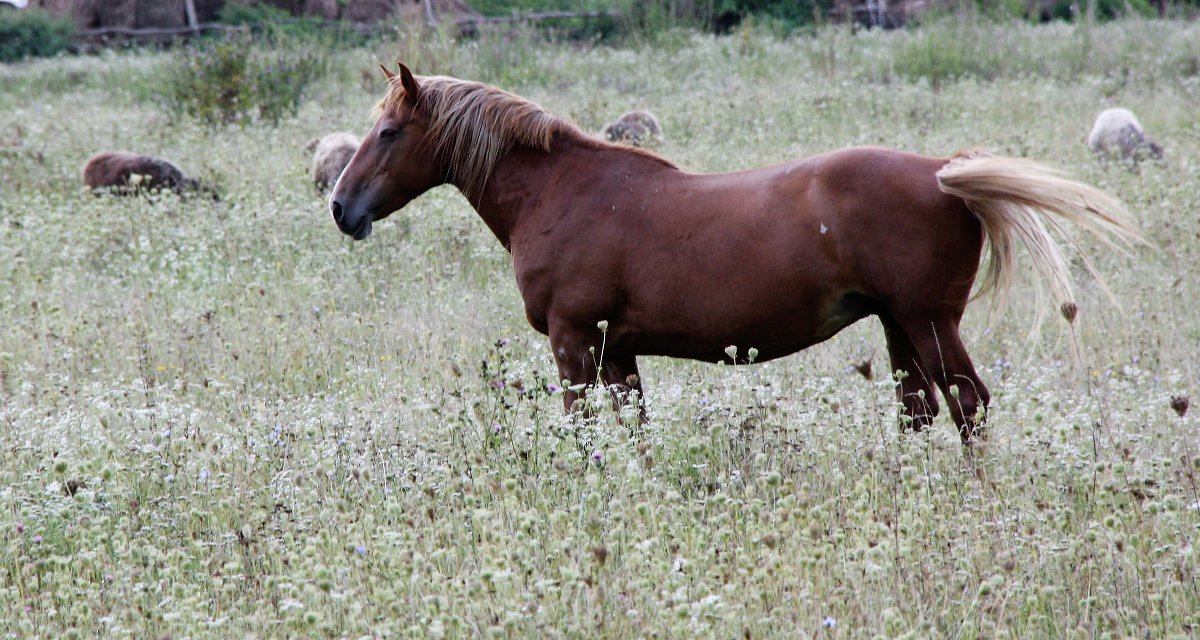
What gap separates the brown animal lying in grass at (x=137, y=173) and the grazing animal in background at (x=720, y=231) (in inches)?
234

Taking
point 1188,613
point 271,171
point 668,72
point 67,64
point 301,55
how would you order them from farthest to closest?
point 67,64 < point 668,72 < point 301,55 < point 271,171 < point 1188,613

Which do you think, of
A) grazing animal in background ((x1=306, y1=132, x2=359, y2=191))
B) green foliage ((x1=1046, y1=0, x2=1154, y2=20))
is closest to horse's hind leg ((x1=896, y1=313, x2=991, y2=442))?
grazing animal in background ((x1=306, y1=132, x2=359, y2=191))

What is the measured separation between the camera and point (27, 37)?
25219mm

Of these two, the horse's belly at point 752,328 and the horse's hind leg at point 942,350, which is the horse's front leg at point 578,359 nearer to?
the horse's belly at point 752,328

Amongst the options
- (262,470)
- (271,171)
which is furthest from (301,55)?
(262,470)

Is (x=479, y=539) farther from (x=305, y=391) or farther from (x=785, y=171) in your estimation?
(x=305, y=391)

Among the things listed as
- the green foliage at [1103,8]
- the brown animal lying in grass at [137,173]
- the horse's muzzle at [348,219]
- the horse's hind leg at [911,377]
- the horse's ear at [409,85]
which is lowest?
the green foliage at [1103,8]

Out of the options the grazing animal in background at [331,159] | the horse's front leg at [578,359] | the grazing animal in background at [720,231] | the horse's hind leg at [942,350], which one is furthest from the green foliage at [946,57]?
the horse's hind leg at [942,350]

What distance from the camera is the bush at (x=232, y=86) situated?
14.2 meters

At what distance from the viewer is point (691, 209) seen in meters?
4.90

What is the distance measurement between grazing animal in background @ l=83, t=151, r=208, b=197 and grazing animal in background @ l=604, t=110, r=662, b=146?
3880mm

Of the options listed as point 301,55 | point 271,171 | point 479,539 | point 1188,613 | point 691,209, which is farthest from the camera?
point 301,55

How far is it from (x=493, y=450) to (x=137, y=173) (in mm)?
7446

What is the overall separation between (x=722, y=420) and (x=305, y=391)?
9.00ft
